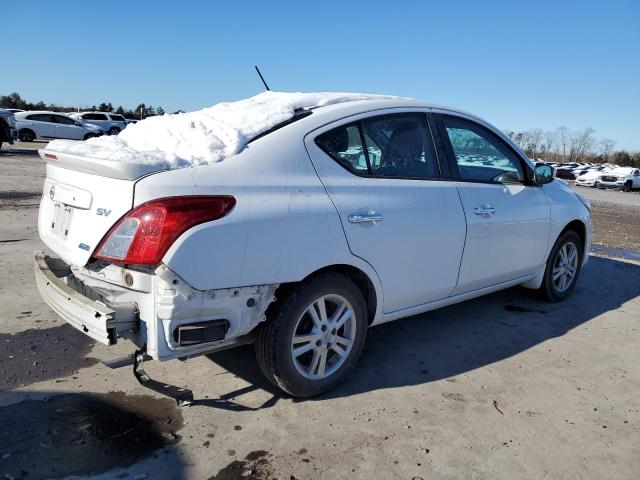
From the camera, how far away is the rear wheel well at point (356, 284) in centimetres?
291

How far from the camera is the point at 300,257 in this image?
9.30 ft

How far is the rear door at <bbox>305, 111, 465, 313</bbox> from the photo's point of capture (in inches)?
123

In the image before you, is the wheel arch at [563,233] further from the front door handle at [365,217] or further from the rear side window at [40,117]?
the rear side window at [40,117]

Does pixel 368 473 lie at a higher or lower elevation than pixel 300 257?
lower

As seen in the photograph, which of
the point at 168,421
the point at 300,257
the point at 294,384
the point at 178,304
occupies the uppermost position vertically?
the point at 300,257

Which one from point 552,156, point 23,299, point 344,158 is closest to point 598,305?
point 344,158

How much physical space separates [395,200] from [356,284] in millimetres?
599

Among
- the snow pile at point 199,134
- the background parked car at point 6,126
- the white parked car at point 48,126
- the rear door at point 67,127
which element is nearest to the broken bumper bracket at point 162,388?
the snow pile at point 199,134

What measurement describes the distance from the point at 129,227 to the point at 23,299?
2687 millimetres

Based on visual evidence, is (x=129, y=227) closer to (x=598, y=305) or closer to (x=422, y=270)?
(x=422, y=270)

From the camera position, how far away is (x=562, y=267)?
204 inches

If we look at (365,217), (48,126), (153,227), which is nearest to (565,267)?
(365,217)

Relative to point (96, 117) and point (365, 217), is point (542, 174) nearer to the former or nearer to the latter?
point (365, 217)

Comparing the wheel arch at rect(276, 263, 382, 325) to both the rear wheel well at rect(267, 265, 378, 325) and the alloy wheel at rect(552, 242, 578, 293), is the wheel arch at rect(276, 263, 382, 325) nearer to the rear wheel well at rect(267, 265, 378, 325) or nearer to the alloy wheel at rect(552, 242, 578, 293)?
the rear wheel well at rect(267, 265, 378, 325)
